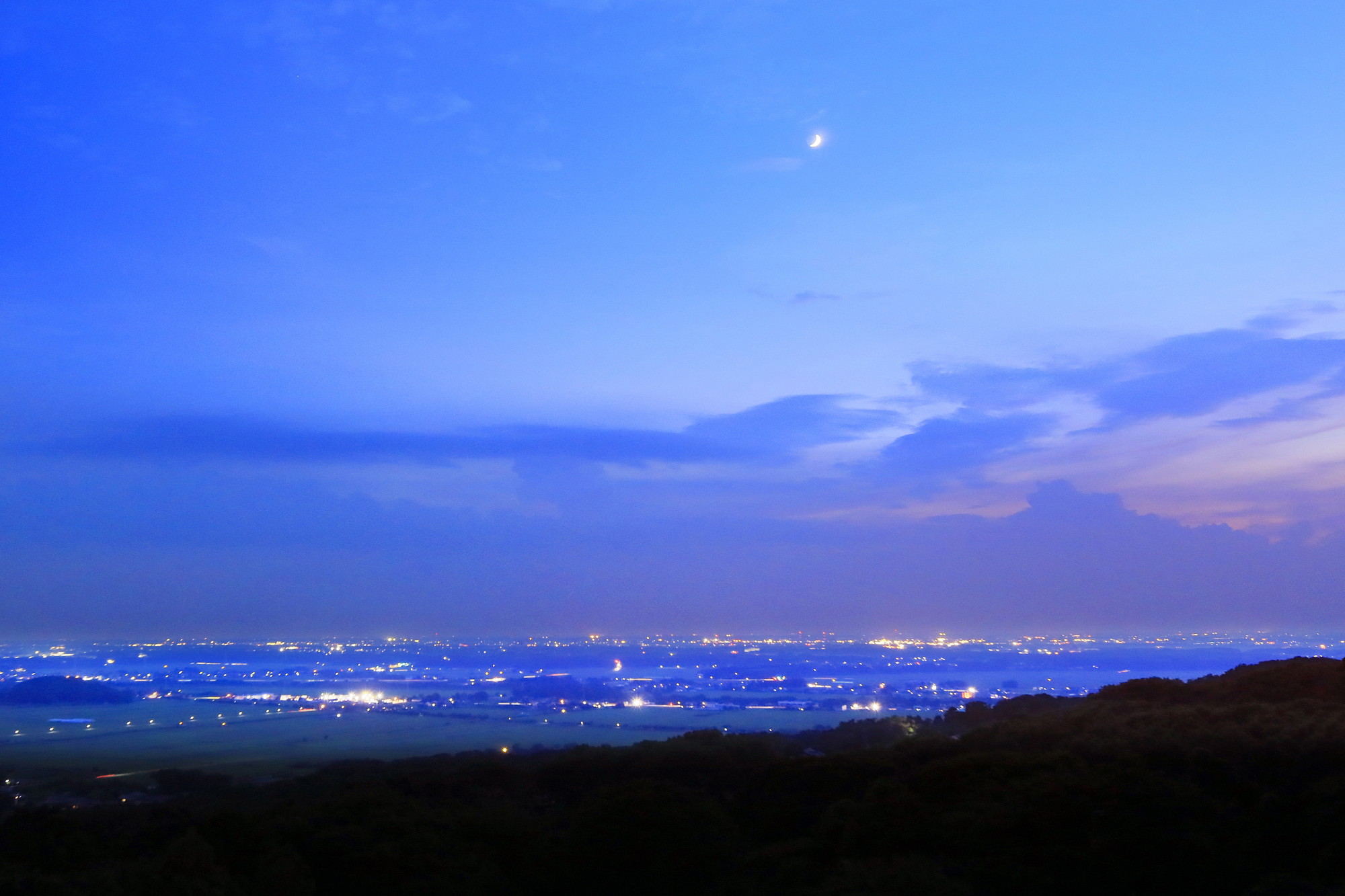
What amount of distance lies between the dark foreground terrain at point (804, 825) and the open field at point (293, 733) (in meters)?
10.2

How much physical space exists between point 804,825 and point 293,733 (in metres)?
34.1

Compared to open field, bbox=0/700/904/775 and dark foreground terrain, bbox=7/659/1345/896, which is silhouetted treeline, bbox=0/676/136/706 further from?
dark foreground terrain, bbox=7/659/1345/896

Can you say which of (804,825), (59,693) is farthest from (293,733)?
(804,825)

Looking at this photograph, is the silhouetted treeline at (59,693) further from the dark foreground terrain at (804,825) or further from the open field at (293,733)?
the dark foreground terrain at (804,825)

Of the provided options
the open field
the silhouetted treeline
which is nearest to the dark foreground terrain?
the open field

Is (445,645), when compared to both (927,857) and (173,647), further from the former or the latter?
(927,857)

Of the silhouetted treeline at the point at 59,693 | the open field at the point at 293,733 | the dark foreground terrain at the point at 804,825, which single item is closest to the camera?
the dark foreground terrain at the point at 804,825

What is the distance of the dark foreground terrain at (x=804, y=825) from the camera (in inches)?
486

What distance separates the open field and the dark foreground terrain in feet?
33.6

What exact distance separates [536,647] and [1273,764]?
161m

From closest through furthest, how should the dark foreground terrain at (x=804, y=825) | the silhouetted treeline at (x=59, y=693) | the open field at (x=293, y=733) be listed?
the dark foreground terrain at (x=804, y=825) < the open field at (x=293, y=733) < the silhouetted treeline at (x=59, y=693)

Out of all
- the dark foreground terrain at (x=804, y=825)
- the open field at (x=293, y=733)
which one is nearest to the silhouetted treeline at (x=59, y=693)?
the open field at (x=293, y=733)

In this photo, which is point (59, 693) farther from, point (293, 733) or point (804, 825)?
point (804, 825)

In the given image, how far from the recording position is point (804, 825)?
17.0 m
